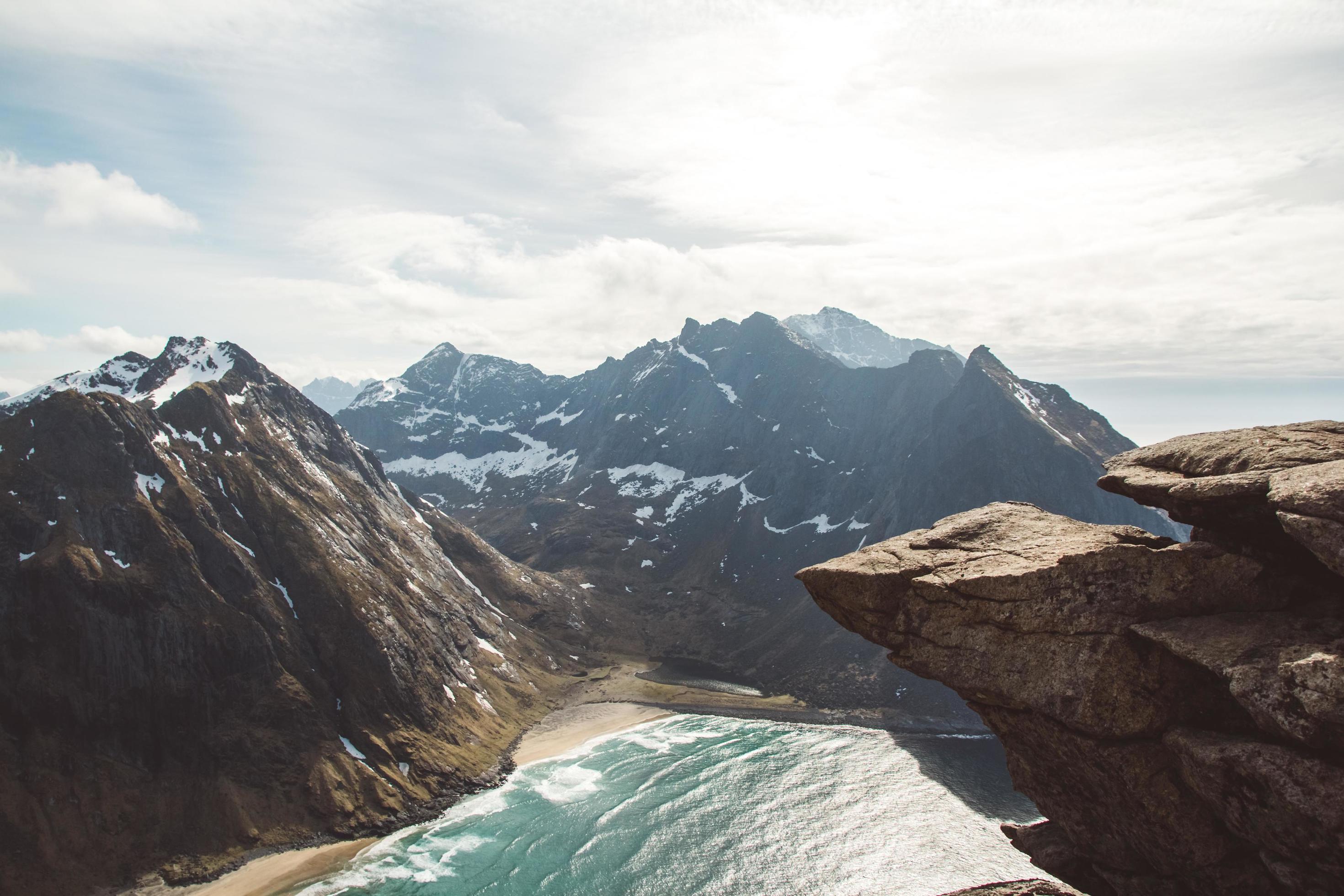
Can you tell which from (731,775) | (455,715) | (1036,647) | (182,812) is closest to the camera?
(1036,647)

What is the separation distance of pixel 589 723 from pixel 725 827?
59860 millimetres

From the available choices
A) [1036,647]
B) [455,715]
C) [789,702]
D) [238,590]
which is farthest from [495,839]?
[1036,647]

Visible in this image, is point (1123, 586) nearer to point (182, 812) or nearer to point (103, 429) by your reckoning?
point (182, 812)

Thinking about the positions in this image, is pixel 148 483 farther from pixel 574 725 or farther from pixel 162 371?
pixel 574 725

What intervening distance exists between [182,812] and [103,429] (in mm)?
73561

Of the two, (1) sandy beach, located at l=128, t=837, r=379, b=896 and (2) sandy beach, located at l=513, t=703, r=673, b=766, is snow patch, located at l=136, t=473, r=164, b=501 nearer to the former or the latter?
(1) sandy beach, located at l=128, t=837, r=379, b=896

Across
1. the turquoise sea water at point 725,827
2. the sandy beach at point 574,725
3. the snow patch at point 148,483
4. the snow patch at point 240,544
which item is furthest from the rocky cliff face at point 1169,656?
the snow patch at point 148,483

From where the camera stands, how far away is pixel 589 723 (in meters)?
158

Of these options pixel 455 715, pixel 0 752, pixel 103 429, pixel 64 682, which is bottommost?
pixel 455 715

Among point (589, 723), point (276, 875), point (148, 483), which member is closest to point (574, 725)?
point (589, 723)

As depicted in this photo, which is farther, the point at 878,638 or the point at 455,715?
the point at 455,715

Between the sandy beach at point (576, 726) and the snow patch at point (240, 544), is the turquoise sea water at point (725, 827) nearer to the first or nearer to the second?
the sandy beach at point (576, 726)

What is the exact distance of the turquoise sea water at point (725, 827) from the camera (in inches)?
3519

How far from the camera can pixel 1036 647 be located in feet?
72.8
